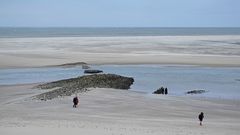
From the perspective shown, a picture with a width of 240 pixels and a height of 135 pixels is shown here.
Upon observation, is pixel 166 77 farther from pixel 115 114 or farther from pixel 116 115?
pixel 116 115

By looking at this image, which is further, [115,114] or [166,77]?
[166,77]

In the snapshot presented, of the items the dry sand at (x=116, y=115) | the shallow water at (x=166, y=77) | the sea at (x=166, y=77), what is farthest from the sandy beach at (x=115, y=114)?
the shallow water at (x=166, y=77)

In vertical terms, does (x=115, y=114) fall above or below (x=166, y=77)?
below

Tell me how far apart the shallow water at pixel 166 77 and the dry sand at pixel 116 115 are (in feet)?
19.7

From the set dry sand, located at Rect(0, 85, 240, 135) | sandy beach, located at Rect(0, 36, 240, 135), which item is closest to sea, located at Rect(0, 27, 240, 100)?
sandy beach, located at Rect(0, 36, 240, 135)

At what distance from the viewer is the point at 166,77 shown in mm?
50344

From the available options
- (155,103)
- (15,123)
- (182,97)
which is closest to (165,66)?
(182,97)

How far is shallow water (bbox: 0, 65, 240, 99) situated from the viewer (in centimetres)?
4160

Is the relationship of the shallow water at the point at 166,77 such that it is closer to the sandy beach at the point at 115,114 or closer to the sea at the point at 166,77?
the sea at the point at 166,77

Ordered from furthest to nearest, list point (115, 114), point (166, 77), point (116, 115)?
point (166, 77) < point (115, 114) < point (116, 115)

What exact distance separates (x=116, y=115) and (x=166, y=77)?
22801 mm

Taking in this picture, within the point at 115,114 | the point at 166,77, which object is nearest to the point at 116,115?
the point at 115,114

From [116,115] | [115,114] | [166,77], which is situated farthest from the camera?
[166,77]

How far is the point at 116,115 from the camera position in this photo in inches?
1115
